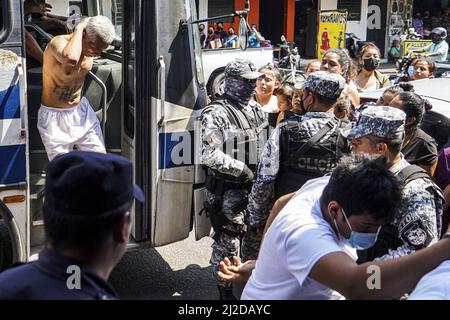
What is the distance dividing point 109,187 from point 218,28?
1588 cm

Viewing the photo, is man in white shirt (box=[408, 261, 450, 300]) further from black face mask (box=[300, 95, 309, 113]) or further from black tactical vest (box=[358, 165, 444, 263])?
black face mask (box=[300, 95, 309, 113])

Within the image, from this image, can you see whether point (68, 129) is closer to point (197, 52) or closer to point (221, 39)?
point (197, 52)

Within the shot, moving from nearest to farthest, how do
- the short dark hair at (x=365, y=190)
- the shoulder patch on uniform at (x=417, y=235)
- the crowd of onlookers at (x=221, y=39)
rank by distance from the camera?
the short dark hair at (x=365, y=190)
the shoulder patch on uniform at (x=417, y=235)
the crowd of onlookers at (x=221, y=39)

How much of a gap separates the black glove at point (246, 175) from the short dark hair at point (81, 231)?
2.61 meters

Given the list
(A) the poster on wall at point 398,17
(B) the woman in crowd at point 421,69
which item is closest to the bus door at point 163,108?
(B) the woman in crowd at point 421,69

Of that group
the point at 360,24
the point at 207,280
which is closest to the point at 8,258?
the point at 207,280

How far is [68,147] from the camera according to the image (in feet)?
13.9

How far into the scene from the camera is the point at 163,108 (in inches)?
161

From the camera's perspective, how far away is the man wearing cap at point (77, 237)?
1583 millimetres

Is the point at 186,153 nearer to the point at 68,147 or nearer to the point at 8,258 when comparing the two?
the point at 68,147

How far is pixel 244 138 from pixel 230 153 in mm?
149

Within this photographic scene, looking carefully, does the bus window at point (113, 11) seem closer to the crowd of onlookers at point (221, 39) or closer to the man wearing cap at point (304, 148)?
the man wearing cap at point (304, 148)

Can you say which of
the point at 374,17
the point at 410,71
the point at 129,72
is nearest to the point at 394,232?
the point at 129,72
